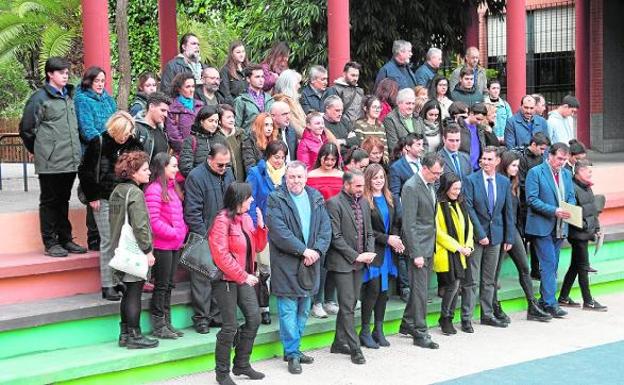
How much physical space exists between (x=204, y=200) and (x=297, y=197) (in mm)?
844

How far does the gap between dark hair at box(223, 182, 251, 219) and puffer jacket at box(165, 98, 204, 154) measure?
1.73 m

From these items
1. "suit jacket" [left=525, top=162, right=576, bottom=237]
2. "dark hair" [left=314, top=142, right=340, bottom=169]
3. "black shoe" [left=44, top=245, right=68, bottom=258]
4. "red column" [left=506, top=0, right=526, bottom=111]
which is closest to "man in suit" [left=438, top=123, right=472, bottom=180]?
"suit jacket" [left=525, top=162, right=576, bottom=237]

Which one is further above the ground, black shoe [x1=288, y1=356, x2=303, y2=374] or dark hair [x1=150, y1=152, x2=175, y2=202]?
dark hair [x1=150, y1=152, x2=175, y2=202]

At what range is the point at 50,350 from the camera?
798cm

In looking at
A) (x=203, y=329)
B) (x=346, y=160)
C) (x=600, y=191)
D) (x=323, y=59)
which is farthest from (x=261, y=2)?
(x=203, y=329)

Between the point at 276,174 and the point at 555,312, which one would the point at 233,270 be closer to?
the point at 276,174

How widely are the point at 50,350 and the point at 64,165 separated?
1.75 meters

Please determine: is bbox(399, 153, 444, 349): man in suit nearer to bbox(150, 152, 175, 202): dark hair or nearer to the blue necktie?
the blue necktie

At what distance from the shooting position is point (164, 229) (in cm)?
808

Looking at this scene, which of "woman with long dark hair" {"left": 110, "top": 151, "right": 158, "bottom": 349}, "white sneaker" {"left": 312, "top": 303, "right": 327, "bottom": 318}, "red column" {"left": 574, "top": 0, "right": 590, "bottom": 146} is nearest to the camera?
"woman with long dark hair" {"left": 110, "top": 151, "right": 158, "bottom": 349}

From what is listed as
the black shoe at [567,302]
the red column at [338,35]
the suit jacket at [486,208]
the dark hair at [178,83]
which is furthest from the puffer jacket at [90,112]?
the black shoe at [567,302]

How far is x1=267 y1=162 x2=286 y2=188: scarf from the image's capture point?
29.2ft

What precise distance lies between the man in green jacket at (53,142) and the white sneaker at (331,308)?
7.82 ft

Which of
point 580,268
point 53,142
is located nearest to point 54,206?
point 53,142
